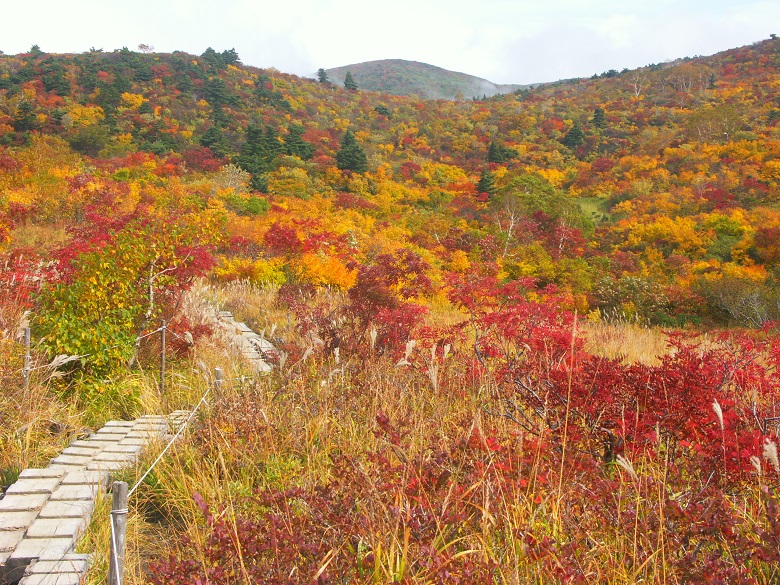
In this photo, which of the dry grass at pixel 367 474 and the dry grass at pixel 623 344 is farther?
the dry grass at pixel 623 344

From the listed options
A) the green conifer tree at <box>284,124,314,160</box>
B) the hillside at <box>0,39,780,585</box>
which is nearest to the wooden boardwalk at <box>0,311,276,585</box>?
the hillside at <box>0,39,780,585</box>

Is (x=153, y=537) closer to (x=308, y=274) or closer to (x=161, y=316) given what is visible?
(x=161, y=316)

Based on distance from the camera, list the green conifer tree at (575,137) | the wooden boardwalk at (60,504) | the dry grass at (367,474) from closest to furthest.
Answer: the dry grass at (367,474) < the wooden boardwalk at (60,504) < the green conifer tree at (575,137)

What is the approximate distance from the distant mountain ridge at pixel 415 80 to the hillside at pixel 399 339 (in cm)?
4775

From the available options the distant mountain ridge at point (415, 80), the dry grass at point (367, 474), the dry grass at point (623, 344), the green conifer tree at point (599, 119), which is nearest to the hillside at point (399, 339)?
the dry grass at point (367, 474)

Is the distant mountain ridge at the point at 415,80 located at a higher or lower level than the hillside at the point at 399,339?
higher

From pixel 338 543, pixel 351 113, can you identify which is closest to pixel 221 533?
pixel 338 543

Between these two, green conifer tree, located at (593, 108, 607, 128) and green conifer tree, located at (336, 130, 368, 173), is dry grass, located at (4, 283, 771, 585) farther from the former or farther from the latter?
green conifer tree, located at (593, 108, 607, 128)

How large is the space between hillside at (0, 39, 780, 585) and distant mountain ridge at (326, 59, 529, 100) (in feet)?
157

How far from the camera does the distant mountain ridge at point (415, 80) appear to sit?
76.9 metres

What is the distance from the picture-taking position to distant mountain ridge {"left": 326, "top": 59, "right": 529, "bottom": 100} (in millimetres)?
76875

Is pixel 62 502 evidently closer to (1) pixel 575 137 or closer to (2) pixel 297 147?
(2) pixel 297 147

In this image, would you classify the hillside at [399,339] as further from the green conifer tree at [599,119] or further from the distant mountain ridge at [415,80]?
the distant mountain ridge at [415,80]

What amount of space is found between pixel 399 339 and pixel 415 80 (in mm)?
80435
